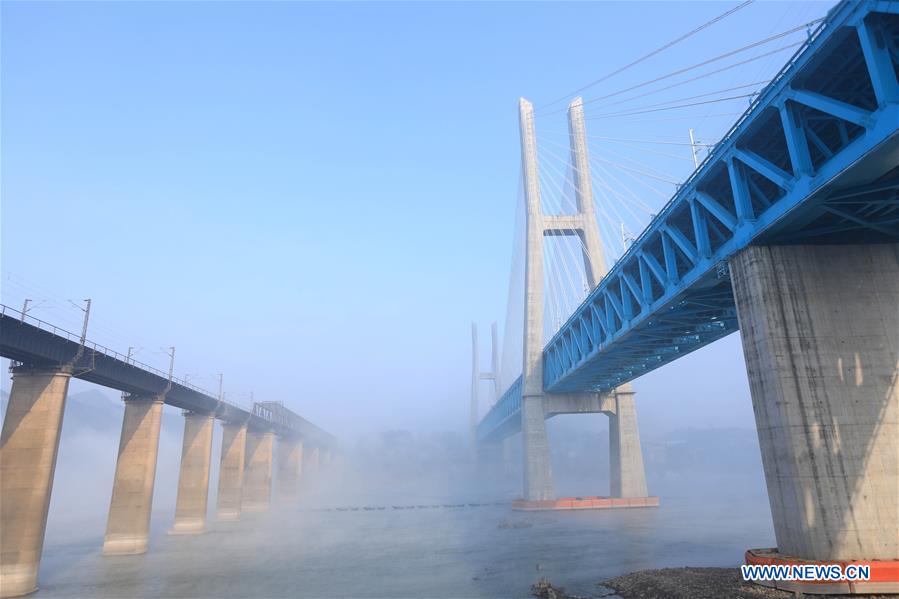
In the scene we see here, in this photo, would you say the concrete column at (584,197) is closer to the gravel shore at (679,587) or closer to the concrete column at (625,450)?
the concrete column at (625,450)

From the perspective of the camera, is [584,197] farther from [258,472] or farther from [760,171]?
[258,472]

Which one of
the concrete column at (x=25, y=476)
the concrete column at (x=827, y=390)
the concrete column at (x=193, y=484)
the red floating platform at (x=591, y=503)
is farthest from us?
the red floating platform at (x=591, y=503)

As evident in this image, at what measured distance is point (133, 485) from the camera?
40625 mm

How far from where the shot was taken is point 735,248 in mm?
22312

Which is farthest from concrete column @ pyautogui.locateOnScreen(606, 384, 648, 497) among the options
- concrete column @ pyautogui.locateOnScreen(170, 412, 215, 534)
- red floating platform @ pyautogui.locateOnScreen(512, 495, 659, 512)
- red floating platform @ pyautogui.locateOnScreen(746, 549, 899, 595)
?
red floating platform @ pyautogui.locateOnScreen(746, 549, 899, 595)

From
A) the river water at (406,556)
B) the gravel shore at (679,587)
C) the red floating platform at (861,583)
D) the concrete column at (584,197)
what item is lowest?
the river water at (406,556)

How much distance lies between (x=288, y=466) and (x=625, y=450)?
227ft

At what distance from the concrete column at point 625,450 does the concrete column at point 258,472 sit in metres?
49.7

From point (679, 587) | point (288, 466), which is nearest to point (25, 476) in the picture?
point (679, 587)

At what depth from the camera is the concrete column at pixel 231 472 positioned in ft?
211

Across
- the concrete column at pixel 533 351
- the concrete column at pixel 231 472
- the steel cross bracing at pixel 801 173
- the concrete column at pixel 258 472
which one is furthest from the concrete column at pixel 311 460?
the steel cross bracing at pixel 801 173

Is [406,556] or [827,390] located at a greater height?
[827,390]

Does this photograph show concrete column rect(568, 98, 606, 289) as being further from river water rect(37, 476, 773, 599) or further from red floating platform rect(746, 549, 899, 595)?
red floating platform rect(746, 549, 899, 595)

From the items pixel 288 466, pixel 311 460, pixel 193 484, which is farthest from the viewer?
pixel 311 460
